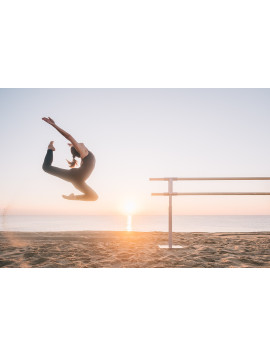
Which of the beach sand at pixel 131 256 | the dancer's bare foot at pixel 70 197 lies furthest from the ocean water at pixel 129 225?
the dancer's bare foot at pixel 70 197

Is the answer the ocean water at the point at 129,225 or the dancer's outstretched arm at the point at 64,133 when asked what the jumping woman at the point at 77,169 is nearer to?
the dancer's outstretched arm at the point at 64,133

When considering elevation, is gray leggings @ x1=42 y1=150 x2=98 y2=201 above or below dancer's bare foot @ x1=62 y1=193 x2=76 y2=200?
above

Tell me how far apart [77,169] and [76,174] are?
0.18 ft

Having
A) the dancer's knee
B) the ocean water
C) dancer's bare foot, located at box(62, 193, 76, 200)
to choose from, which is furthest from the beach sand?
the ocean water

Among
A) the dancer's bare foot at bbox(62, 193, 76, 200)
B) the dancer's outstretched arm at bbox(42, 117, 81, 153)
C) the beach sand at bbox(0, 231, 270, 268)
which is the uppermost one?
the dancer's outstretched arm at bbox(42, 117, 81, 153)

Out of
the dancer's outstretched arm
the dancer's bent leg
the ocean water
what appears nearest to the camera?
the dancer's outstretched arm

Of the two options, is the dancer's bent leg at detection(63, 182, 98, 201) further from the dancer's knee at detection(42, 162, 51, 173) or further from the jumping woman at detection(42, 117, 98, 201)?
the dancer's knee at detection(42, 162, 51, 173)

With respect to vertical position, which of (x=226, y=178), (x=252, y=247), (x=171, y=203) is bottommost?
(x=252, y=247)

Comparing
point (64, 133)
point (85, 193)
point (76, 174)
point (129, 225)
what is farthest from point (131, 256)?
point (129, 225)

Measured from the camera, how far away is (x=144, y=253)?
11.1 ft

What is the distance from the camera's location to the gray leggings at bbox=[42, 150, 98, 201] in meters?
2.86
